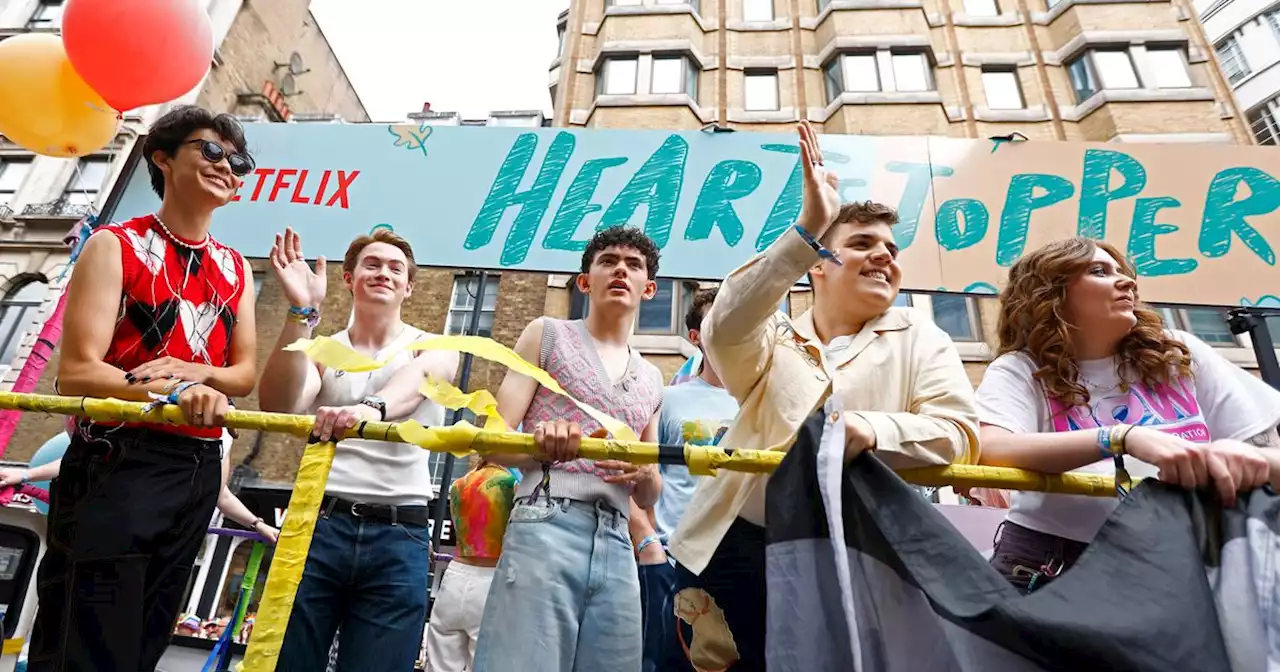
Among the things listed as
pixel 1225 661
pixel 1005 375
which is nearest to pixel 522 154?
pixel 1005 375

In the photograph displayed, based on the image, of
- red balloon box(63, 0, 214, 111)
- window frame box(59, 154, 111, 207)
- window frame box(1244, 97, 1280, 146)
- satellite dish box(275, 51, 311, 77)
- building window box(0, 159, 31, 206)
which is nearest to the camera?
red balloon box(63, 0, 214, 111)

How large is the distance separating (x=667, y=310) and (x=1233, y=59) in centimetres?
2049

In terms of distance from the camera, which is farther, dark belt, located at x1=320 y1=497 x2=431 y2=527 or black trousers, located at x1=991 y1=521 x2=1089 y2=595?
dark belt, located at x1=320 y1=497 x2=431 y2=527

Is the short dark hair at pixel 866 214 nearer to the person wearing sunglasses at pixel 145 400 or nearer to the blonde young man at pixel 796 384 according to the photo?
the blonde young man at pixel 796 384

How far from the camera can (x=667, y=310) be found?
10586mm

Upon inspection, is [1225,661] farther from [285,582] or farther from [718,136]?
[718,136]

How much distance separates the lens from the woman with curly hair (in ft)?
5.08

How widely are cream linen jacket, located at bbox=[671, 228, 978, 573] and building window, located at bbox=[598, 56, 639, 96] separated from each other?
38.3 ft

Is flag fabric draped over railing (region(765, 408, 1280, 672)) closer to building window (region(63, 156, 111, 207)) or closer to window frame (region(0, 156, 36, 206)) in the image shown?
building window (region(63, 156, 111, 207))

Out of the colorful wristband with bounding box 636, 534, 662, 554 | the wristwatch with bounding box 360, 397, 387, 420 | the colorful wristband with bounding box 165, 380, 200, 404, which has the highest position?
the wristwatch with bounding box 360, 397, 387, 420

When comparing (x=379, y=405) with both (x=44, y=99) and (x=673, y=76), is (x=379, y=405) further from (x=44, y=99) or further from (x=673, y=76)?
(x=673, y=76)

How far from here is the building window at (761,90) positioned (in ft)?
41.7

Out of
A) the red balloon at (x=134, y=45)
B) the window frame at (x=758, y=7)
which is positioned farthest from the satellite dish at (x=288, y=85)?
the red balloon at (x=134, y=45)

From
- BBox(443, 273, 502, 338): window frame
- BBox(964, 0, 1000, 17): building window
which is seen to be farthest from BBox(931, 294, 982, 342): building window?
BBox(443, 273, 502, 338): window frame
